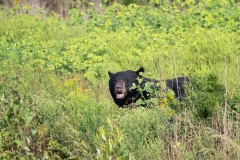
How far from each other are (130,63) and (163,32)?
242cm

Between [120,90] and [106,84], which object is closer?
[120,90]

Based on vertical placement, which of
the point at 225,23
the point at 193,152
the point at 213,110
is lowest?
the point at 193,152

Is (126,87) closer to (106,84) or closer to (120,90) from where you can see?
(120,90)

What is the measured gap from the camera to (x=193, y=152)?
18.1 feet

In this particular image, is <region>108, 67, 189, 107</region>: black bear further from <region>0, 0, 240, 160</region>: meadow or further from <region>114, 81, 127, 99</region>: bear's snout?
<region>0, 0, 240, 160</region>: meadow

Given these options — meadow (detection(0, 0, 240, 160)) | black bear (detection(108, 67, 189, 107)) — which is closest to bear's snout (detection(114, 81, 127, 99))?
black bear (detection(108, 67, 189, 107))

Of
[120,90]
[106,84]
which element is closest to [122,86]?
[120,90]

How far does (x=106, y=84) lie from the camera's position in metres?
8.88

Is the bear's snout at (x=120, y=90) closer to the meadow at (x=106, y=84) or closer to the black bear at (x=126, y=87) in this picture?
the black bear at (x=126, y=87)

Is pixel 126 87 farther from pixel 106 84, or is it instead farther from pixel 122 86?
pixel 106 84

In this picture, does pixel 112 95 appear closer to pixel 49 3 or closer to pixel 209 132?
pixel 209 132

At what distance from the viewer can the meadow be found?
5445mm

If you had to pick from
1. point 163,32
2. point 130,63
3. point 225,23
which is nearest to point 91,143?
point 130,63

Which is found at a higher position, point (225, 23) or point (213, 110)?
point (225, 23)
